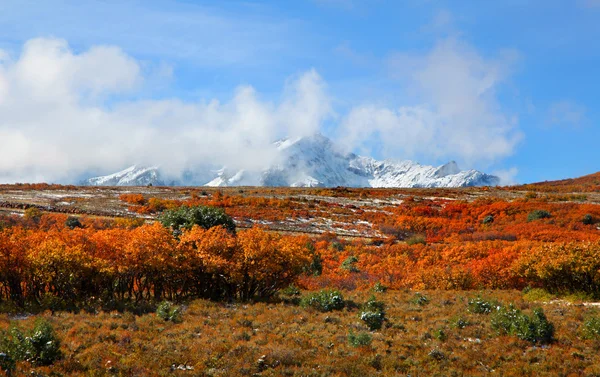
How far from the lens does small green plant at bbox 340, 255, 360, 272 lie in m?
31.1

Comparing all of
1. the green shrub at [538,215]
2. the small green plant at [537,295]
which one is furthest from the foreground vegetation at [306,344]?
the green shrub at [538,215]

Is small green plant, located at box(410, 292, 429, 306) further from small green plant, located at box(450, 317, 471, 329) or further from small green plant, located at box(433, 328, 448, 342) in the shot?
small green plant, located at box(433, 328, 448, 342)

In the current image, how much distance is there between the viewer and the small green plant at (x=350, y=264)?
3114 cm

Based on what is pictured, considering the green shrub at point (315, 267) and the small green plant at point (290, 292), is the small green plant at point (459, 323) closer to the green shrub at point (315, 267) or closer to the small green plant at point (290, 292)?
the small green plant at point (290, 292)

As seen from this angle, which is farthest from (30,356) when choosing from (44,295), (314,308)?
(314,308)

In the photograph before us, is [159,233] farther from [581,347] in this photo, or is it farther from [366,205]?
[366,205]

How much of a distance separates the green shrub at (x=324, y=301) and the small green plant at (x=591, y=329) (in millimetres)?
9330

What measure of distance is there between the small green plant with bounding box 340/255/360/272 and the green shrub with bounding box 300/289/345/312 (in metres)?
11.1

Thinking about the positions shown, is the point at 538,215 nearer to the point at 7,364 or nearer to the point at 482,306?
the point at 482,306

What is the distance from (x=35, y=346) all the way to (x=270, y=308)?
373 inches

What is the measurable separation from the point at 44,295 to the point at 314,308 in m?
11.6

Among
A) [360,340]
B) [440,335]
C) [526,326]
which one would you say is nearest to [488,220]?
[526,326]

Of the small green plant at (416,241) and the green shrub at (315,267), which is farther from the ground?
the small green plant at (416,241)

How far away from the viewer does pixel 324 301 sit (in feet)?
63.2
